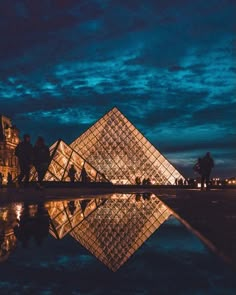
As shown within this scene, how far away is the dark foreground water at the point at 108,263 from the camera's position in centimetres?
231

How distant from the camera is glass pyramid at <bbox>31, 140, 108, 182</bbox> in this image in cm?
3566

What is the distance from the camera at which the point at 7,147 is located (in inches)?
2980

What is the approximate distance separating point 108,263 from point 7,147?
75542 mm

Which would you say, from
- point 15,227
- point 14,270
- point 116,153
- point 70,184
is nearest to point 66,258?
point 14,270

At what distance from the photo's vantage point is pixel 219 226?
16.5 feet

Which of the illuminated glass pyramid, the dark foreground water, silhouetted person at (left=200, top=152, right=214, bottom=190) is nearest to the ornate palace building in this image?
the illuminated glass pyramid

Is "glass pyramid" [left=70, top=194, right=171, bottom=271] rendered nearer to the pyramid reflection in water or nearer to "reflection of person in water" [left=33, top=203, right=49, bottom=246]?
the pyramid reflection in water

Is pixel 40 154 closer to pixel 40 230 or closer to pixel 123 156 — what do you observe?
pixel 40 230

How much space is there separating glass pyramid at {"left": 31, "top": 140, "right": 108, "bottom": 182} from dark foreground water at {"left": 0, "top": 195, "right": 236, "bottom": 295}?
31.0 metres

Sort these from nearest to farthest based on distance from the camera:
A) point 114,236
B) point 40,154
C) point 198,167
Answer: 1. point 114,236
2. point 40,154
3. point 198,167

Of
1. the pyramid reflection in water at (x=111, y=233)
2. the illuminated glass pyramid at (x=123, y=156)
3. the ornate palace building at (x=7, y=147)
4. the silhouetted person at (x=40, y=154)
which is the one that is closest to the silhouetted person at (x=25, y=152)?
the silhouetted person at (x=40, y=154)

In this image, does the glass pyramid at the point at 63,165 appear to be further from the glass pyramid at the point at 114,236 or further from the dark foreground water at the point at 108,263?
the dark foreground water at the point at 108,263

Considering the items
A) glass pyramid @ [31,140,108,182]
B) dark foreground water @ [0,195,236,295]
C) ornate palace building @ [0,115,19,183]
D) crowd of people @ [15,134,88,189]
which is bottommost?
dark foreground water @ [0,195,236,295]

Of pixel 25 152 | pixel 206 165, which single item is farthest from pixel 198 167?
pixel 25 152
